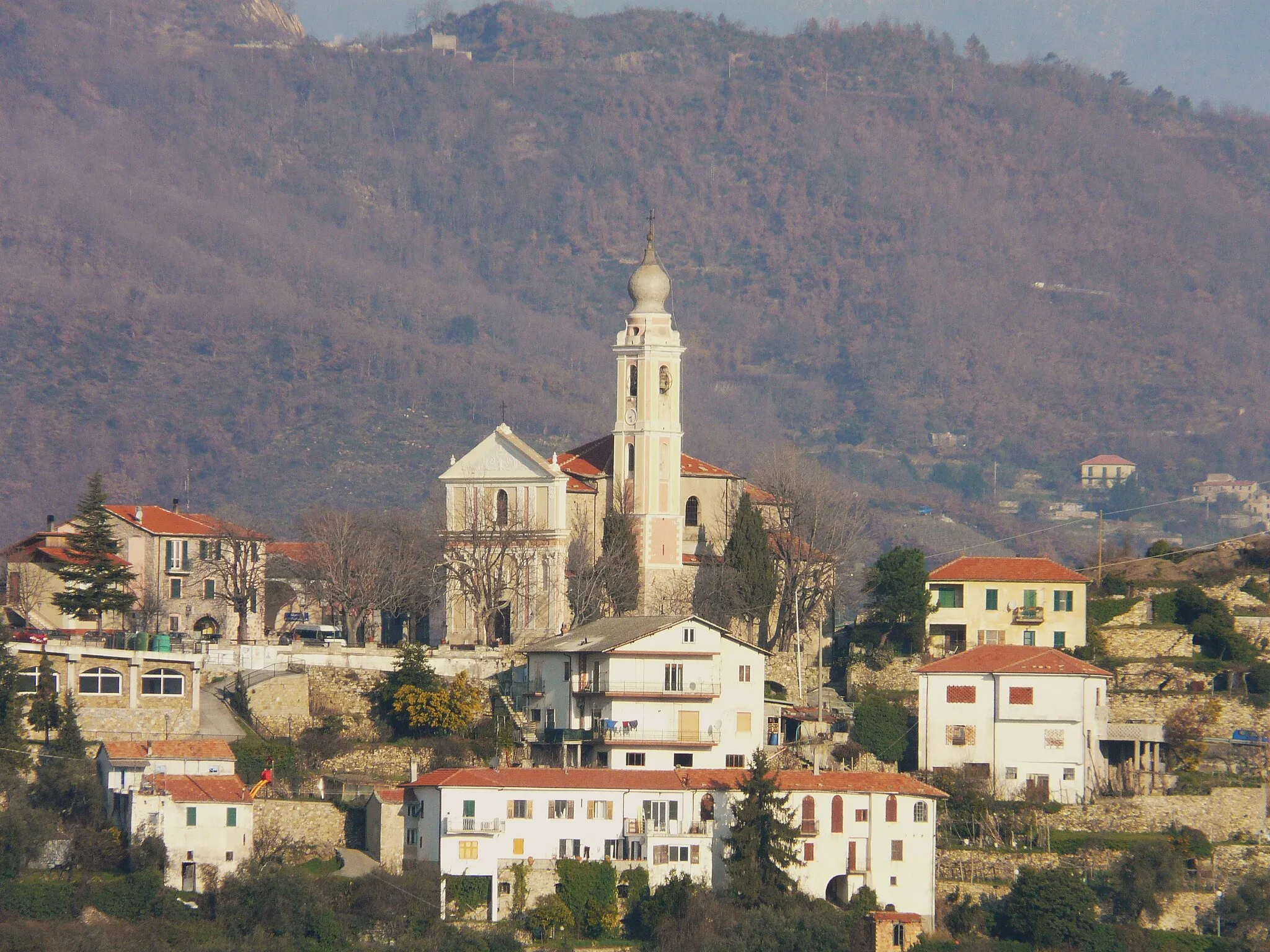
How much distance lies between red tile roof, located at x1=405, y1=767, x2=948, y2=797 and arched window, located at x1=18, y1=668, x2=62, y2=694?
10.6 meters

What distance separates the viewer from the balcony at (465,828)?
65.1 m

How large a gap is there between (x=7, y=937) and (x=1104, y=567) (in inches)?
1789

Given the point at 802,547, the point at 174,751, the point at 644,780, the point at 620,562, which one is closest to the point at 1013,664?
the point at 644,780

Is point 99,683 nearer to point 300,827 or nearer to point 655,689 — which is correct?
point 300,827

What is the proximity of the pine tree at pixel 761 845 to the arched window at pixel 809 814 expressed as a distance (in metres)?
1.05

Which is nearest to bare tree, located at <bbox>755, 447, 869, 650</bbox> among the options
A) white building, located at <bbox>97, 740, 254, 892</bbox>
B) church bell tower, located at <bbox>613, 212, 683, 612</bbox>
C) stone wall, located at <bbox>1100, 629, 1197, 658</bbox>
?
church bell tower, located at <bbox>613, 212, 683, 612</bbox>

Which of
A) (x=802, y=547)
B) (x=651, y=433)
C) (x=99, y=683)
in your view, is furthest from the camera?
(x=651, y=433)

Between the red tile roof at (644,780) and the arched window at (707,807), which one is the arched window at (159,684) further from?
Result: the arched window at (707,807)

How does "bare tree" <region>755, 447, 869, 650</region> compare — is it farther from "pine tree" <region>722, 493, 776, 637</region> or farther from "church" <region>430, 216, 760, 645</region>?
"church" <region>430, 216, 760, 645</region>

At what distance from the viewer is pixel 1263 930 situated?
67.2m

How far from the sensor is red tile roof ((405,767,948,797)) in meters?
66.2

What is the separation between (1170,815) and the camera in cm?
7119

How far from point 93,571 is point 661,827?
2180cm

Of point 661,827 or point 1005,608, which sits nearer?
point 661,827
